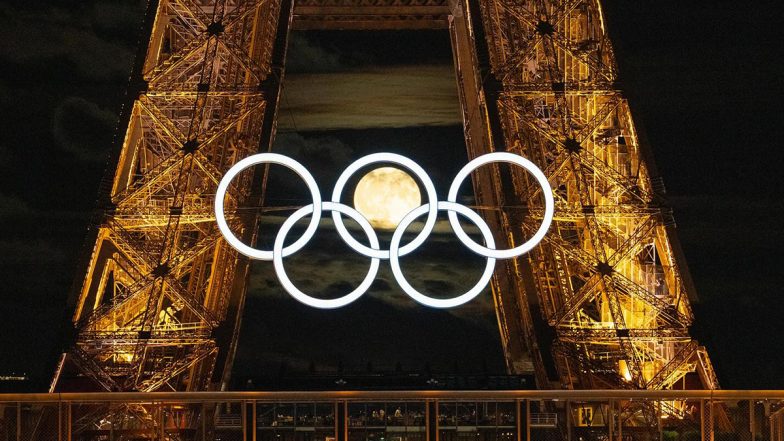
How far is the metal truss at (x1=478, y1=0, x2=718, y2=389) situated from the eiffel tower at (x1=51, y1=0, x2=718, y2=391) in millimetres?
45

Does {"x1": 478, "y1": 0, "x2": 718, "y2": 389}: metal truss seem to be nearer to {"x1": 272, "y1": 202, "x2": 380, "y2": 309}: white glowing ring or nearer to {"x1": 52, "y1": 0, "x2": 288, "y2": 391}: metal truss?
{"x1": 52, "y1": 0, "x2": 288, "y2": 391}: metal truss

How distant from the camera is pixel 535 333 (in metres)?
27.2

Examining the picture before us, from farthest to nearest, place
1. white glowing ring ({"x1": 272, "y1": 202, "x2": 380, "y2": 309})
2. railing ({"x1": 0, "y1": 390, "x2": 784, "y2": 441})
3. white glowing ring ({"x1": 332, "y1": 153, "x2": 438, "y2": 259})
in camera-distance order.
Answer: white glowing ring ({"x1": 332, "y1": 153, "x2": 438, "y2": 259}), white glowing ring ({"x1": 272, "y1": 202, "x2": 380, "y2": 309}), railing ({"x1": 0, "y1": 390, "x2": 784, "y2": 441})

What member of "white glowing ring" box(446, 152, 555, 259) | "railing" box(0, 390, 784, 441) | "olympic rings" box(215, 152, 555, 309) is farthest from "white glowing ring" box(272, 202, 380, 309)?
"railing" box(0, 390, 784, 441)

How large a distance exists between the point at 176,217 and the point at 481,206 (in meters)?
6.19

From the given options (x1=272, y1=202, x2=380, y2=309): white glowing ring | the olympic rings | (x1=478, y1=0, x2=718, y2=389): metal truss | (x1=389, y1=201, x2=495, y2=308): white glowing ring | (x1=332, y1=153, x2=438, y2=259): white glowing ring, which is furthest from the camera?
(x1=478, y1=0, x2=718, y2=389): metal truss

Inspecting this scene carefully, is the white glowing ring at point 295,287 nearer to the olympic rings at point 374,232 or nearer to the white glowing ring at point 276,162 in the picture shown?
the olympic rings at point 374,232

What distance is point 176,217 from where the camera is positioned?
2833 centimetres

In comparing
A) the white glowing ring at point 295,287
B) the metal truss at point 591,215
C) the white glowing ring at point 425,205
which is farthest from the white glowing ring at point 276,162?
the metal truss at point 591,215

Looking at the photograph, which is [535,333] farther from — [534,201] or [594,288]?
[534,201]

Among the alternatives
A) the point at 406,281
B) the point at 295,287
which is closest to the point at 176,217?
the point at 295,287

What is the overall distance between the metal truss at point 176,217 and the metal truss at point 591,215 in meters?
5.35

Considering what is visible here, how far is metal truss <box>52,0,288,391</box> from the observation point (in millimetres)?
27188

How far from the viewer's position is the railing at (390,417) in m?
16.4
